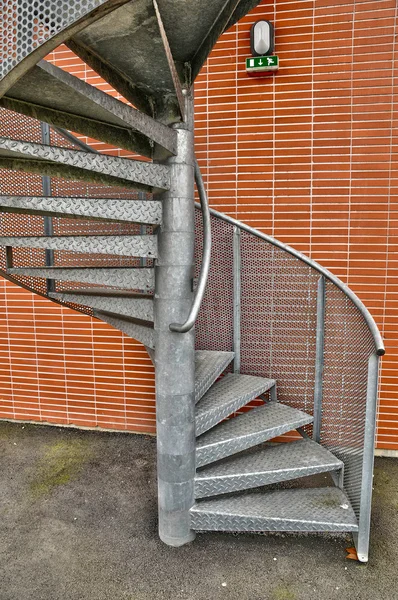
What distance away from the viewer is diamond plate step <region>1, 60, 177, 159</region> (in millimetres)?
1328

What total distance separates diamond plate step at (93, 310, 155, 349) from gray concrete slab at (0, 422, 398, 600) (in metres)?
1.16

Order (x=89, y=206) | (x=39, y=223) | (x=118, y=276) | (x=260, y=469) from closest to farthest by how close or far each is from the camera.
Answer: (x=89, y=206) < (x=118, y=276) < (x=260, y=469) < (x=39, y=223)

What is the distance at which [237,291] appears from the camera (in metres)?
2.71

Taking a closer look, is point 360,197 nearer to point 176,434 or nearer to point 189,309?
point 189,309

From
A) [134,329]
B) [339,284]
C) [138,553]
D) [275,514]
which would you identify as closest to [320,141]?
[339,284]

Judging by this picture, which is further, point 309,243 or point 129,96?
point 309,243

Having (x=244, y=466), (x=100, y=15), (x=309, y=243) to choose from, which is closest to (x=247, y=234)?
(x=309, y=243)

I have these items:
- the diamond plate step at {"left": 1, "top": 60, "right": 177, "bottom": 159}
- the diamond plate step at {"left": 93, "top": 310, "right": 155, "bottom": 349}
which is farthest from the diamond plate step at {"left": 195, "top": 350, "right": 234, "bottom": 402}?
the diamond plate step at {"left": 1, "top": 60, "right": 177, "bottom": 159}

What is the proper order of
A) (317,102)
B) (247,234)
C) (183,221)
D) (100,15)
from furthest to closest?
(317,102) < (247,234) < (183,221) < (100,15)

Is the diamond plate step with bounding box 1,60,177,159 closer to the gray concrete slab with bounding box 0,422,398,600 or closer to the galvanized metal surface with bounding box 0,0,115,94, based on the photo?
the galvanized metal surface with bounding box 0,0,115,94

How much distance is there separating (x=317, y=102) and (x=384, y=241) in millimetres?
1162

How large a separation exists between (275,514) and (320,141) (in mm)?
2563

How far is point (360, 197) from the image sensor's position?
294 centimetres

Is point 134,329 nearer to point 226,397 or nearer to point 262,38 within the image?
point 226,397
